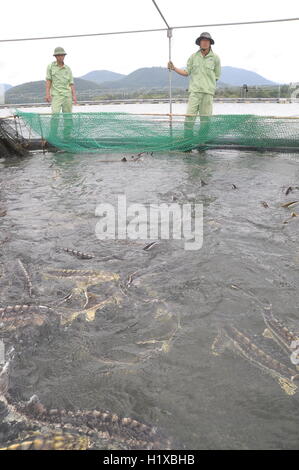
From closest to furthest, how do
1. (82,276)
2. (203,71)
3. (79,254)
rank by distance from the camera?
(82,276) → (79,254) → (203,71)

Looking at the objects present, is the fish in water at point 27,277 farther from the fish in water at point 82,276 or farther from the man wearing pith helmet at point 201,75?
the man wearing pith helmet at point 201,75

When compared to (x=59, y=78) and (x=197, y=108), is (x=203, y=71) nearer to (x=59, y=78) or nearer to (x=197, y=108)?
(x=197, y=108)

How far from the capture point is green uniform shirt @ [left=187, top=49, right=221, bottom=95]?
30.9 ft

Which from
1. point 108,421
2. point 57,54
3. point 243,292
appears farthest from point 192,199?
point 57,54

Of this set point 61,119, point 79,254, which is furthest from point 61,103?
point 79,254

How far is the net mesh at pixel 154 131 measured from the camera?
951cm

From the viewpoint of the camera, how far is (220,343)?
2883 mm

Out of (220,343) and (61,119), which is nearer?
(220,343)

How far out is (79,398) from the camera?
2.45 meters

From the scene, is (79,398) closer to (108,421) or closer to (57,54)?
(108,421)

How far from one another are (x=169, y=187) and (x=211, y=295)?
12.4 feet

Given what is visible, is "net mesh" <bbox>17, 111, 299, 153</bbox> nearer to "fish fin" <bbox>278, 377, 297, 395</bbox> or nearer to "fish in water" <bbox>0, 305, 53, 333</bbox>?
"fish in water" <bbox>0, 305, 53, 333</bbox>

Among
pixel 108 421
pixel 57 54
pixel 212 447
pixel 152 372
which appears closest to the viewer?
pixel 212 447

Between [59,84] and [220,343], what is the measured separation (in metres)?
9.29
